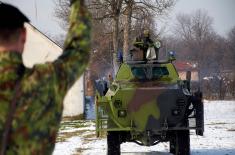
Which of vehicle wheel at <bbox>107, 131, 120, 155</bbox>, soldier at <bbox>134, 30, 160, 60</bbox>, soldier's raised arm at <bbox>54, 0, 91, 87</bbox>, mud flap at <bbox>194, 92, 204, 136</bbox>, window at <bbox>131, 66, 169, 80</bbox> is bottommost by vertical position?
vehicle wheel at <bbox>107, 131, 120, 155</bbox>

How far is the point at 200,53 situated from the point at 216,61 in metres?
2.90

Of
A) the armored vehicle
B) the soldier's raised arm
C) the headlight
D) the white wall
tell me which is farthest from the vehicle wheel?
the white wall

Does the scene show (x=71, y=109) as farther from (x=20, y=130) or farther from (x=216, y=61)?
(x=216, y=61)

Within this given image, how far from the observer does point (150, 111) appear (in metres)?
9.16

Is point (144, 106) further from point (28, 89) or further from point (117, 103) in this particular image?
point (28, 89)

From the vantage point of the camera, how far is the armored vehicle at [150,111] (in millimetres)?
9148

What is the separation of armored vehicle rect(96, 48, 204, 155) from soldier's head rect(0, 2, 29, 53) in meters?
6.85

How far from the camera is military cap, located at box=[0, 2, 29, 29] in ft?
7.34

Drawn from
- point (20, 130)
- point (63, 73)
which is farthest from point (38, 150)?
point (63, 73)

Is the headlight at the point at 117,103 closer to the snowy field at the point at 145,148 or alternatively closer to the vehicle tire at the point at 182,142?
the vehicle tire at the point at 182,142

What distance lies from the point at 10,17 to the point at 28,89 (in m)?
0.33

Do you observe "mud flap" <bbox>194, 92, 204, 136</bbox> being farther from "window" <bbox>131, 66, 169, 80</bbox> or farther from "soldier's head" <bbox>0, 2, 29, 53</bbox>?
"soldier's head" <bbox>0, 2, 29, 53</bbox>

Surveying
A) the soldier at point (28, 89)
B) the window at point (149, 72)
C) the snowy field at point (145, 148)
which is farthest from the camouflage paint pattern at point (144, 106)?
the soldier at point (28, 89)

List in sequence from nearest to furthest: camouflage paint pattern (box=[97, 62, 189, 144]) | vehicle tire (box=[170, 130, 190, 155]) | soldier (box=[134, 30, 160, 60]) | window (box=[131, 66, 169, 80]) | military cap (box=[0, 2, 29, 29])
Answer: military cap (box=[0, 2, 29, 29]), camouflage paint pattern (box=[97, 62, 189, 144]), vehicle tire (box=[170, 130, 190, 155]), window (box=[131, 66, 169, 80]), soldier (box=[134, 30, 160, 60])
